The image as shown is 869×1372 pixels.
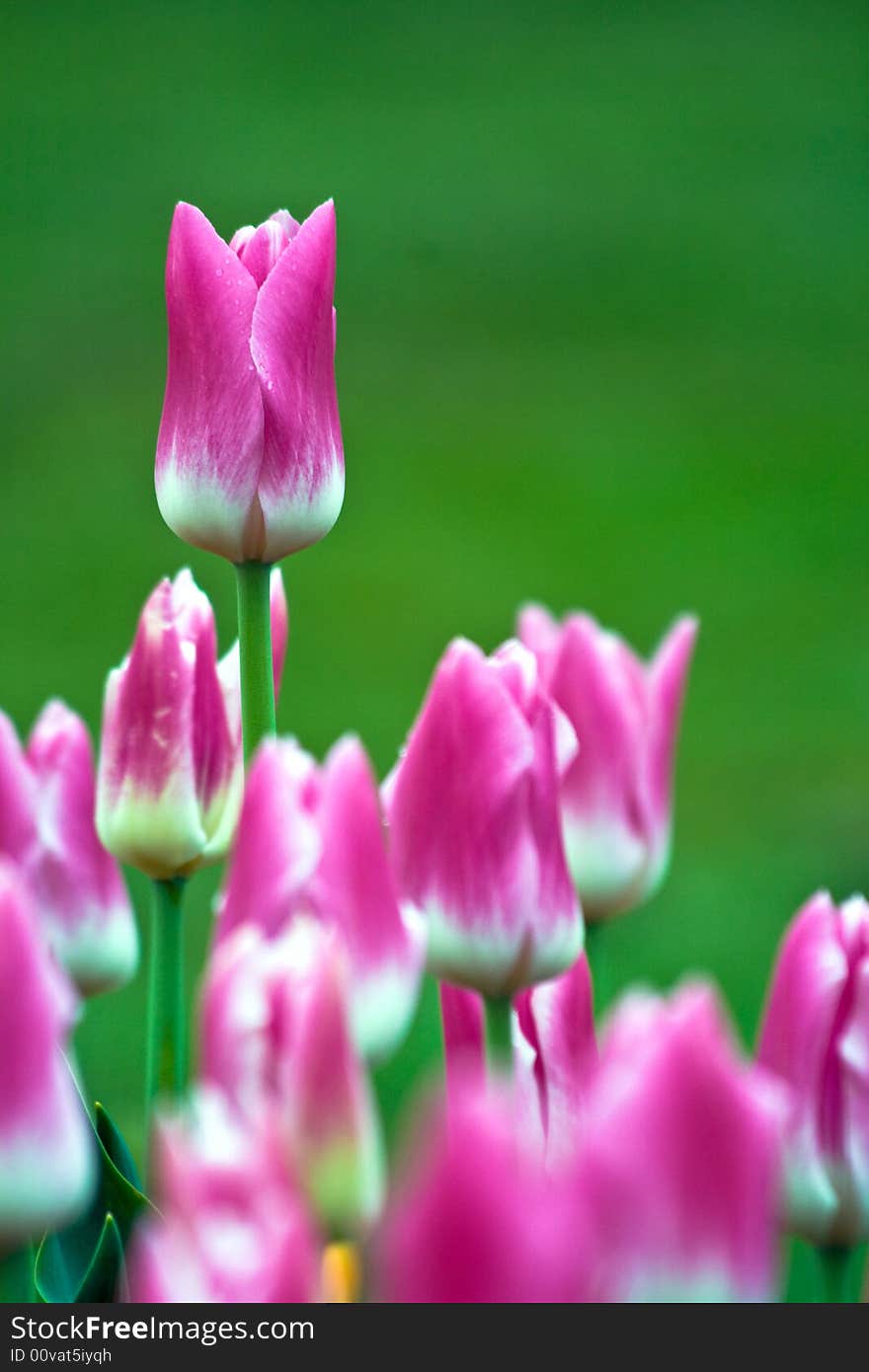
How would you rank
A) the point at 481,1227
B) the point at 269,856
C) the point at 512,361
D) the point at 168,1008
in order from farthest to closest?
the point at 512,361 → the point at 168,1008 → the point at 269,856 → the point at 481,1227

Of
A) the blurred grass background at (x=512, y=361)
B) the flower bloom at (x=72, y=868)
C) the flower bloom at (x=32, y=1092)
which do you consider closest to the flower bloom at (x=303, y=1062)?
the flower bloom at (x=32, y=1092)

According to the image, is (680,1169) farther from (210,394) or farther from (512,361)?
(512,361)

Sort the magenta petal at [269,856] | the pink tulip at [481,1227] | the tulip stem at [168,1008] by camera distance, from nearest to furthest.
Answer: the pink tulip at [481,1227]
the magenta petal at [269,856]
the tulip stem at [168,1008]

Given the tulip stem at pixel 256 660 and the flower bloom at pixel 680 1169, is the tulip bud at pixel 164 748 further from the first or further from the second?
the flower bloom at pixel 680 1169

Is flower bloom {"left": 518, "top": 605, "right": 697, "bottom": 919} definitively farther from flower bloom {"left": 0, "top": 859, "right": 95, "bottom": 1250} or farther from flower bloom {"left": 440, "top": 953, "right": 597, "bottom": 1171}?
flower bloom {"left": 0, "top": 859, "right": 95, "bottom": 1250}

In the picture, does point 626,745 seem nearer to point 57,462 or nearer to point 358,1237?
point 358,1237

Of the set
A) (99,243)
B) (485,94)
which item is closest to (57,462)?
(99,243)

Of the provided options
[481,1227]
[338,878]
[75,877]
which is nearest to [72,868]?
[75,877]
